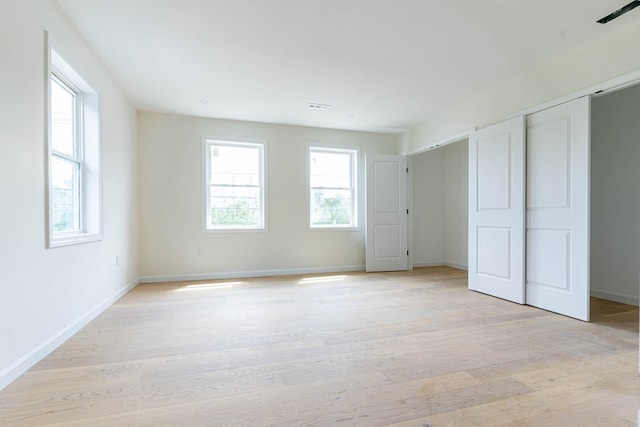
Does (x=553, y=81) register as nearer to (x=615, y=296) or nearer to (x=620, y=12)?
(x=620, y=12)

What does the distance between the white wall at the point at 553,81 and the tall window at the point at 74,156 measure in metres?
4.01

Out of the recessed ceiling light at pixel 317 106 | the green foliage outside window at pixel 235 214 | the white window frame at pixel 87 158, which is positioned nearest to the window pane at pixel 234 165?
the green foliage outside window at pixel 235 214

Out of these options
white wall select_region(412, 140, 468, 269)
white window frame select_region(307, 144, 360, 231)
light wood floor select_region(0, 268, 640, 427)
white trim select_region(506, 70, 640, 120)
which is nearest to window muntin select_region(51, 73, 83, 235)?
light wood floor select_region(0, 268, 640, 427)

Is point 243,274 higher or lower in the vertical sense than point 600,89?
lower

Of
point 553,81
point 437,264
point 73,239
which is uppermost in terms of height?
point 553,81

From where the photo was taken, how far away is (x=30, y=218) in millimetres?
1973

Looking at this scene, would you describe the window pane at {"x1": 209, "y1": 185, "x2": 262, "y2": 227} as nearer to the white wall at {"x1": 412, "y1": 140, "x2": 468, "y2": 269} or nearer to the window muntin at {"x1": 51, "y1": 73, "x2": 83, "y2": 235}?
the window muntin at {"x1": 51, "y1": 73, "x2": 83, "y2": 235}

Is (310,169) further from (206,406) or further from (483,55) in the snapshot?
(206,406)

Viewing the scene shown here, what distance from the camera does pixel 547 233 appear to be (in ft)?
10.2

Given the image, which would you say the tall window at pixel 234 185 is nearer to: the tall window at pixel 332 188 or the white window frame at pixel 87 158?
the tall window at pixel 332 188

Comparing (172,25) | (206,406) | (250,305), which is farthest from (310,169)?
(206,406)

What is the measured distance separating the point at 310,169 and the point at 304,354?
369cm

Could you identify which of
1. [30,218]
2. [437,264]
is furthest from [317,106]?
[437,264]

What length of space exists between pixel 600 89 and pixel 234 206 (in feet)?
15.5
